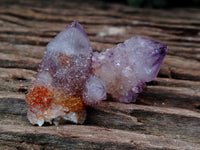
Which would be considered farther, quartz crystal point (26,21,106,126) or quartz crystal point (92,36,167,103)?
quartz crystal point (92,36,167,103)

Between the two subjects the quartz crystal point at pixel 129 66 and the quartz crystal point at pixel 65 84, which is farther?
the quartz crystal point at pixel 129 66

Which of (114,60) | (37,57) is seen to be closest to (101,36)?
(37,57)

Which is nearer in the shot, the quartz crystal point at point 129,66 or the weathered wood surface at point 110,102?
the weathered wood surface at point 110,102

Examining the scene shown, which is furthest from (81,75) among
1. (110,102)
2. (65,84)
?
(110,102)

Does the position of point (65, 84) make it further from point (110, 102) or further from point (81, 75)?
point (110, 102)
